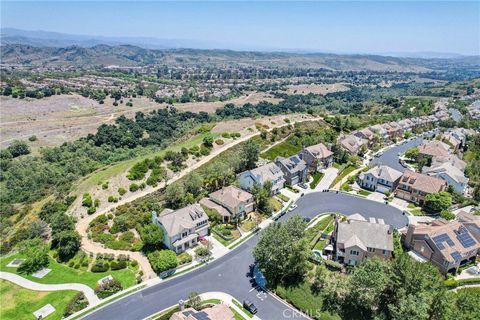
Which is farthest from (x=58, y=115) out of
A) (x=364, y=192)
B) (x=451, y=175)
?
(x=451, y=175)

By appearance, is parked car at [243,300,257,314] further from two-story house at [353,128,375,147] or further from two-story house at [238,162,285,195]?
two-story house at [353,128,375,147]

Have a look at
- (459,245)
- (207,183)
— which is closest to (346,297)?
(459,245)

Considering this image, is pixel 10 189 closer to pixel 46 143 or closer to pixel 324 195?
pixel 46 143

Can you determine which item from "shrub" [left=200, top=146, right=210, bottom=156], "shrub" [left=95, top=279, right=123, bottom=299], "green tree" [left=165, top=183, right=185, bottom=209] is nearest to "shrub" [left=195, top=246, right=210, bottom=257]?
"shrub" [left=95, top=279, right=123, bottom=299]

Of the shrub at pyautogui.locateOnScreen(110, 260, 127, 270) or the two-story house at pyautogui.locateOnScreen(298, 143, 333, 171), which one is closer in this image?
the shrub at pyautogui.locateOnScreen(110, 260, 127, 270)

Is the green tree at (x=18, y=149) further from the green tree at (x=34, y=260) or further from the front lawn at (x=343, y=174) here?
the front lawn at (x=343, y=174)

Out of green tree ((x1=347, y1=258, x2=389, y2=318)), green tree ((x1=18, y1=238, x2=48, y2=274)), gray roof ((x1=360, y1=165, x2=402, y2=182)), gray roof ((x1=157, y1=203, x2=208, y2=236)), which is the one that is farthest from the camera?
gray roof ((x1=360, y1=165, x2=402, y2=182))

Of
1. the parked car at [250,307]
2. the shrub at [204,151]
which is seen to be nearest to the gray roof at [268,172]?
the shrub at [204,151]
